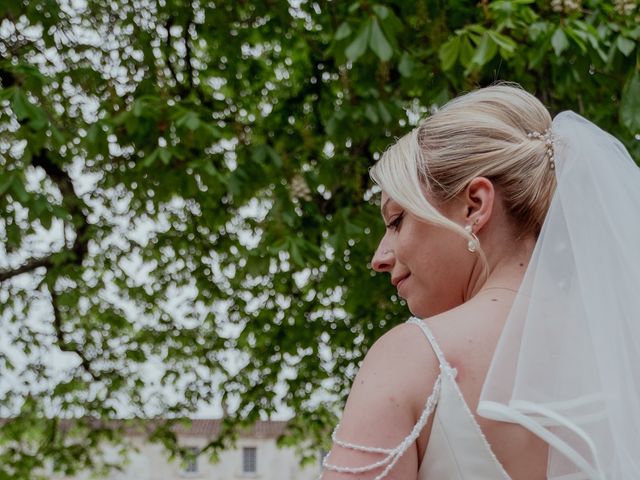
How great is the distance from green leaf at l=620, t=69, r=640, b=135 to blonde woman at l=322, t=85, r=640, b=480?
8.51 feet

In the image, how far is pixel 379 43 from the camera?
15.4 feet

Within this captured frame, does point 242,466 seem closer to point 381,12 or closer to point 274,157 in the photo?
point 274,157

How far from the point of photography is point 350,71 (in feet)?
21.0

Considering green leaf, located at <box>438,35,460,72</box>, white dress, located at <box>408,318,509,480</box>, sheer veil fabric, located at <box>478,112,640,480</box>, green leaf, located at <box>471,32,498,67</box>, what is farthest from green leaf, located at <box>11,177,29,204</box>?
white dress, located at <box>408,318,509,480</box>

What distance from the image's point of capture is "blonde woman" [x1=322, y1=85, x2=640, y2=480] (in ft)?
5.88

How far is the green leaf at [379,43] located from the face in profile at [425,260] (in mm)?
2683

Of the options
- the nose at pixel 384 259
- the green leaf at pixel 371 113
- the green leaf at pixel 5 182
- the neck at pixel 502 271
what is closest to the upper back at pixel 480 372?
the neck at pixel 502 271

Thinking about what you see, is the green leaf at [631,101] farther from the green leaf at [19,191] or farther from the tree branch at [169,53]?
the tree branch at [169,53]

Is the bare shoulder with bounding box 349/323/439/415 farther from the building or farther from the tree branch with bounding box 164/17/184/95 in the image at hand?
the building

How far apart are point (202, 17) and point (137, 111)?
251cm

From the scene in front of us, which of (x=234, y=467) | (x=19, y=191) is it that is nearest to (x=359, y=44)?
(x=19, y=191)

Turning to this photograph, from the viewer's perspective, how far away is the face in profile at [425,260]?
6.50ft

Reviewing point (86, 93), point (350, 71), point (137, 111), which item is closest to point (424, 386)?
point (137, 111)

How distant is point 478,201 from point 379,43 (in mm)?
2863
